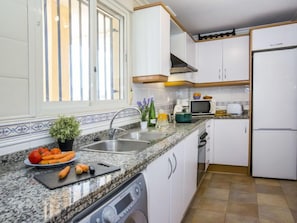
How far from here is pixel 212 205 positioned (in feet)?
7.91

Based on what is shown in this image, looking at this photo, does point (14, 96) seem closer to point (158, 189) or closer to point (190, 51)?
point (158, 189)

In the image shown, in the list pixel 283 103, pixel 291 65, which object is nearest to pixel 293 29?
pixel 291 65

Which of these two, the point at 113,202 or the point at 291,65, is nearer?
the point at 113,202

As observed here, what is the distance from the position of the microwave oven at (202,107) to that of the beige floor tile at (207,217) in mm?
1774

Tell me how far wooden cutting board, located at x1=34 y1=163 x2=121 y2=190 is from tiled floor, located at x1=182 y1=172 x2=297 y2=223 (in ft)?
4.88

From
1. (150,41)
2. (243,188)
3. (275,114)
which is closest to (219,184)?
(243,188)

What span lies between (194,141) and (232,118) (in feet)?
4.39

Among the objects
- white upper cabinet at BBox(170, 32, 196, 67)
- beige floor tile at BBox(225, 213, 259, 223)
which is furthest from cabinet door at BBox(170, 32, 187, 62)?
beige floor tile at BBox(225, 213, 259, 223)

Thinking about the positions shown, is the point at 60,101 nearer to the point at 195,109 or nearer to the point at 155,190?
the point at 155,190

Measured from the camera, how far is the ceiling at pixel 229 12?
279cm

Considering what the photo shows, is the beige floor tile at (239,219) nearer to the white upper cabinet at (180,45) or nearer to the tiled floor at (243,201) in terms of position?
the tiled floor at (243,201)

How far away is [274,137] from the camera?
314 cm

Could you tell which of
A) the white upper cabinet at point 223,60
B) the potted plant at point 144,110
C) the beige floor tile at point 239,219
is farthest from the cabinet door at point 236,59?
the beige floor tile at point 239,219

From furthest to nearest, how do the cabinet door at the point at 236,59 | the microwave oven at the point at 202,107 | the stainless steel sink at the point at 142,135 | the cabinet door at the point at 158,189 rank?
1. the microwave oven at the point at 202,107
2. the cabinet door at the point at 236,59
3. the stainless steel sink at the point at 142,135
4. the cabinet door at the point at 158,189
